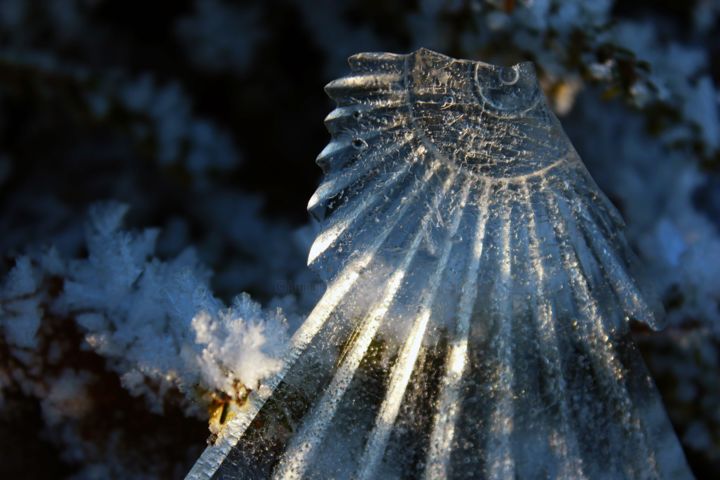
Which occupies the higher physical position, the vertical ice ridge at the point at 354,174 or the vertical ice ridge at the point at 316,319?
the vertical ice ridge at the point at 354,174

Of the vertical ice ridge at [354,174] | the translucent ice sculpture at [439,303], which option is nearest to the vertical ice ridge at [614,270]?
the translucent ice sculpture at [439,303]

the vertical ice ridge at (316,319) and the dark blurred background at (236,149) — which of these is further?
the dark blurred background at (236,149)

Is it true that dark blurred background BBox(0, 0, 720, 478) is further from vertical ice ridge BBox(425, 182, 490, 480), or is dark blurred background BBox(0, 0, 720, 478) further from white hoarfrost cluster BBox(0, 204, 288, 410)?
vertical ice ridge BBox(425, 182, 490, 480)

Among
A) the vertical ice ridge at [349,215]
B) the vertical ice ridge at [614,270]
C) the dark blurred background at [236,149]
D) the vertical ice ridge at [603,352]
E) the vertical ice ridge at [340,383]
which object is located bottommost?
the vertical ice ridge at [340,383]

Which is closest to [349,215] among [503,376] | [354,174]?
[354,174]

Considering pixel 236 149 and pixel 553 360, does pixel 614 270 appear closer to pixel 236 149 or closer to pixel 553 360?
pixel 553 360

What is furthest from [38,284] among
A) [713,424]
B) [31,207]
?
[713,424]

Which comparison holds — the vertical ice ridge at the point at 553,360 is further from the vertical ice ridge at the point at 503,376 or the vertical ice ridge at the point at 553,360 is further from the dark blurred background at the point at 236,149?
the dark blurred background at the point at 236,149
